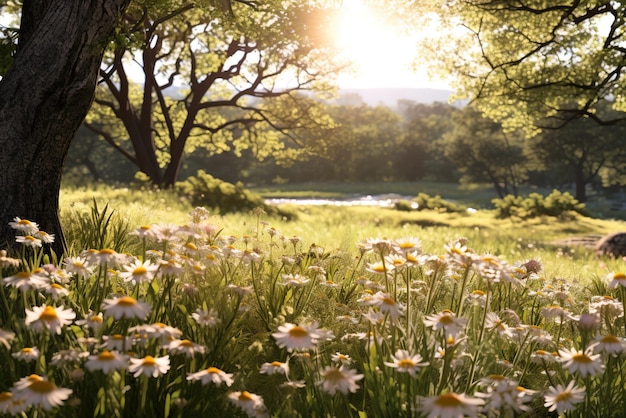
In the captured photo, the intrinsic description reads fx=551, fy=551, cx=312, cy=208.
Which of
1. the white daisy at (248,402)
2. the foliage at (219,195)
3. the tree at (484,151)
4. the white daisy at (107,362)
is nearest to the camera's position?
the white daisy at (107,362)

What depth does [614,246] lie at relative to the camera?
42.9 ft

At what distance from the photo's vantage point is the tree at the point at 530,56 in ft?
52.7

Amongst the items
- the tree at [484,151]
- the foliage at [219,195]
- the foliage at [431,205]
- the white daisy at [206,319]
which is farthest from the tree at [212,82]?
the tree at [484,151]

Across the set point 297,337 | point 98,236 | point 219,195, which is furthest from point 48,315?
point 219,195

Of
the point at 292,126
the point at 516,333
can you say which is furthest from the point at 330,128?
the point at 516,333

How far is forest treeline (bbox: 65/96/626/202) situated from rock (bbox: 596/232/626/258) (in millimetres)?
12125

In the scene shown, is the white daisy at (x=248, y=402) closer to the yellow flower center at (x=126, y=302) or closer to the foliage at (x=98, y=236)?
the yellow flower center at (x=126, y=302)

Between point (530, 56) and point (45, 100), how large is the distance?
1734cm

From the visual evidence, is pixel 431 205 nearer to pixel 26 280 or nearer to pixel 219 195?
pixel 219 195

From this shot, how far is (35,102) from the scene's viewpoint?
436 cm

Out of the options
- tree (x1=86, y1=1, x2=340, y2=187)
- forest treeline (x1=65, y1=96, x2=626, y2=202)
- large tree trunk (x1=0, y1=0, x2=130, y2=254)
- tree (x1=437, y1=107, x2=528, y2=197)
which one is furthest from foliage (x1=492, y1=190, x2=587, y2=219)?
large tree trunk (x1=0, y1=0, x2=130, y2=254)

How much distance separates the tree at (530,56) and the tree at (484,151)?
31.3m

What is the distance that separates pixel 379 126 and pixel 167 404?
3283 inches

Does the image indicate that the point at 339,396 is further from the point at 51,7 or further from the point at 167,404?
the point at 51,7
